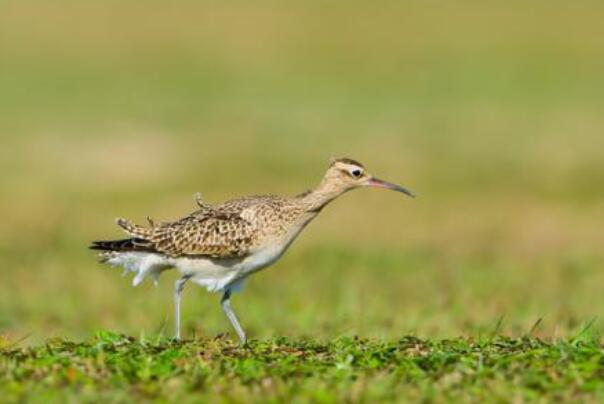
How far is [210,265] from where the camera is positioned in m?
12.1

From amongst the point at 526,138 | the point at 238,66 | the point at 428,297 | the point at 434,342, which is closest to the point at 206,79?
the point at 238,66

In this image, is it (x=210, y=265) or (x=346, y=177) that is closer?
(x=210, y=265)

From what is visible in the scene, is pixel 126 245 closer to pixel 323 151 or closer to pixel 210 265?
pixel 210 265

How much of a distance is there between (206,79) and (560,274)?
25.0 m

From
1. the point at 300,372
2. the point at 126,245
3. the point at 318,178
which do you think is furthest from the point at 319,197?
the point at 318,178

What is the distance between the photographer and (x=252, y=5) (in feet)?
172

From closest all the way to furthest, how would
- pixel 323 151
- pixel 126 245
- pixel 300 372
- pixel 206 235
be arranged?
pixel 300 372
pixel 206 235
pixel 126 245
pixel 323 151

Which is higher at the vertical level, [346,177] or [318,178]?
[346,177]

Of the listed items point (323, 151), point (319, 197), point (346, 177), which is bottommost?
point (323, 151)

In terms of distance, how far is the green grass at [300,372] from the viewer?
893 centimetres

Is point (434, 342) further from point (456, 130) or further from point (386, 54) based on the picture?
point (386, 54)

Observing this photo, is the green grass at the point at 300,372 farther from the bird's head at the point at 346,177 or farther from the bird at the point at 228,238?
the bird's head at the point at 346,177

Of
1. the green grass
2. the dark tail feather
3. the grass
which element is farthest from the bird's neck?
the green grass

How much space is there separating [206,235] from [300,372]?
9.17 ft
